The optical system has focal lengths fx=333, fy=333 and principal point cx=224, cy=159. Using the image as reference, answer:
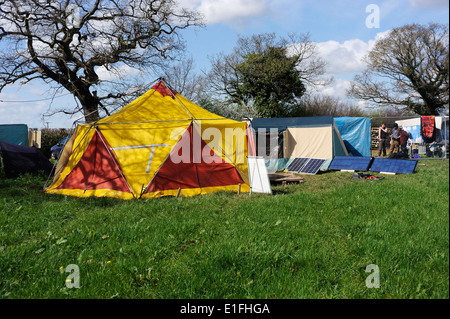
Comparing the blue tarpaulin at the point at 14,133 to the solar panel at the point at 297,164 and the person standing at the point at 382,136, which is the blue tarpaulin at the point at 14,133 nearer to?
the solar panel at the point at 297,164

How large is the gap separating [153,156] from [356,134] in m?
12.0

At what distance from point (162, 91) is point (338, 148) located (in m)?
8.85

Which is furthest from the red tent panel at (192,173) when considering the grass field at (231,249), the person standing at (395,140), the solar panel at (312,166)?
the person standing at (395,140)

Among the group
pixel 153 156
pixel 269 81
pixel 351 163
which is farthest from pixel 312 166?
pixel 269 81

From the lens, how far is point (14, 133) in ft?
64.1

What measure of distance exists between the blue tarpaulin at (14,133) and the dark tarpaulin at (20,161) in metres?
9.58

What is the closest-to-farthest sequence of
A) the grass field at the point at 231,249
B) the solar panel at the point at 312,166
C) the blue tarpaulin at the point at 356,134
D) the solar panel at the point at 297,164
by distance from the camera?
the grass field at the point at 231,249, the solar panel at the point at 312,166, the solar panel at the point at 297,164, the blue tarpaulin at the point at 356,134

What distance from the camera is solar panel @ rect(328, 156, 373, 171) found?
1292cm

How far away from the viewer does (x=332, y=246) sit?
159 inches

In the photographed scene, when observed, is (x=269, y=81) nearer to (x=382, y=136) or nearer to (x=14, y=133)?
(x=382, y=136)

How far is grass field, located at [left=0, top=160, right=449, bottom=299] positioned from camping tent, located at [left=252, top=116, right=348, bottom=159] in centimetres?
817

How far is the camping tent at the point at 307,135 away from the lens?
573 inches

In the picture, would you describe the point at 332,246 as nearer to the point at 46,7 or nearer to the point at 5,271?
the point at 5,271
